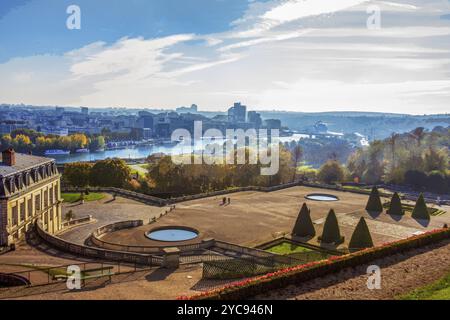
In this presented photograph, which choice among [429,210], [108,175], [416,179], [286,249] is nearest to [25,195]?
[286,249]

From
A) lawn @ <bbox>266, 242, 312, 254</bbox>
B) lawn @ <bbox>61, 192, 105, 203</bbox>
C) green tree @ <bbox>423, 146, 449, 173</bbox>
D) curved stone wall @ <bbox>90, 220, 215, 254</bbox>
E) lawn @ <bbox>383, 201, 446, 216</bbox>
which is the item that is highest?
green tree @ <bbox>423, 146, 449, 173</bbox>

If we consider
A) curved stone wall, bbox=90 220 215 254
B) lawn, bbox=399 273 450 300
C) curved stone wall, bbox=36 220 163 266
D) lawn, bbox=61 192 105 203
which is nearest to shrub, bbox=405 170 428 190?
curved stone wall, bbox=90 220 215 254

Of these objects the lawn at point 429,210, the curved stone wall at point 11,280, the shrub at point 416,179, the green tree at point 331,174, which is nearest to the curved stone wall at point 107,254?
the curved stone wall at point 11,280

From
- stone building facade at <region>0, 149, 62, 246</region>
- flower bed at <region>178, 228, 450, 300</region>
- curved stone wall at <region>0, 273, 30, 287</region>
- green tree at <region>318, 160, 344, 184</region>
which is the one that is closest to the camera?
flower bed at <region>178, 228, 450, 300</region>

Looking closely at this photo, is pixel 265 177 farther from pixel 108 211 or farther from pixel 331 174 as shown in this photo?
pixel 108 211

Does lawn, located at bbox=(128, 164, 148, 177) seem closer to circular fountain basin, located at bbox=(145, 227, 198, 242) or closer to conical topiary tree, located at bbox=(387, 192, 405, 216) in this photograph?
circular fountain basin, located at bbox=(145, 227, 198, 242)

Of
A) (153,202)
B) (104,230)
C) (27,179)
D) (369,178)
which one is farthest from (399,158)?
(27,179)
